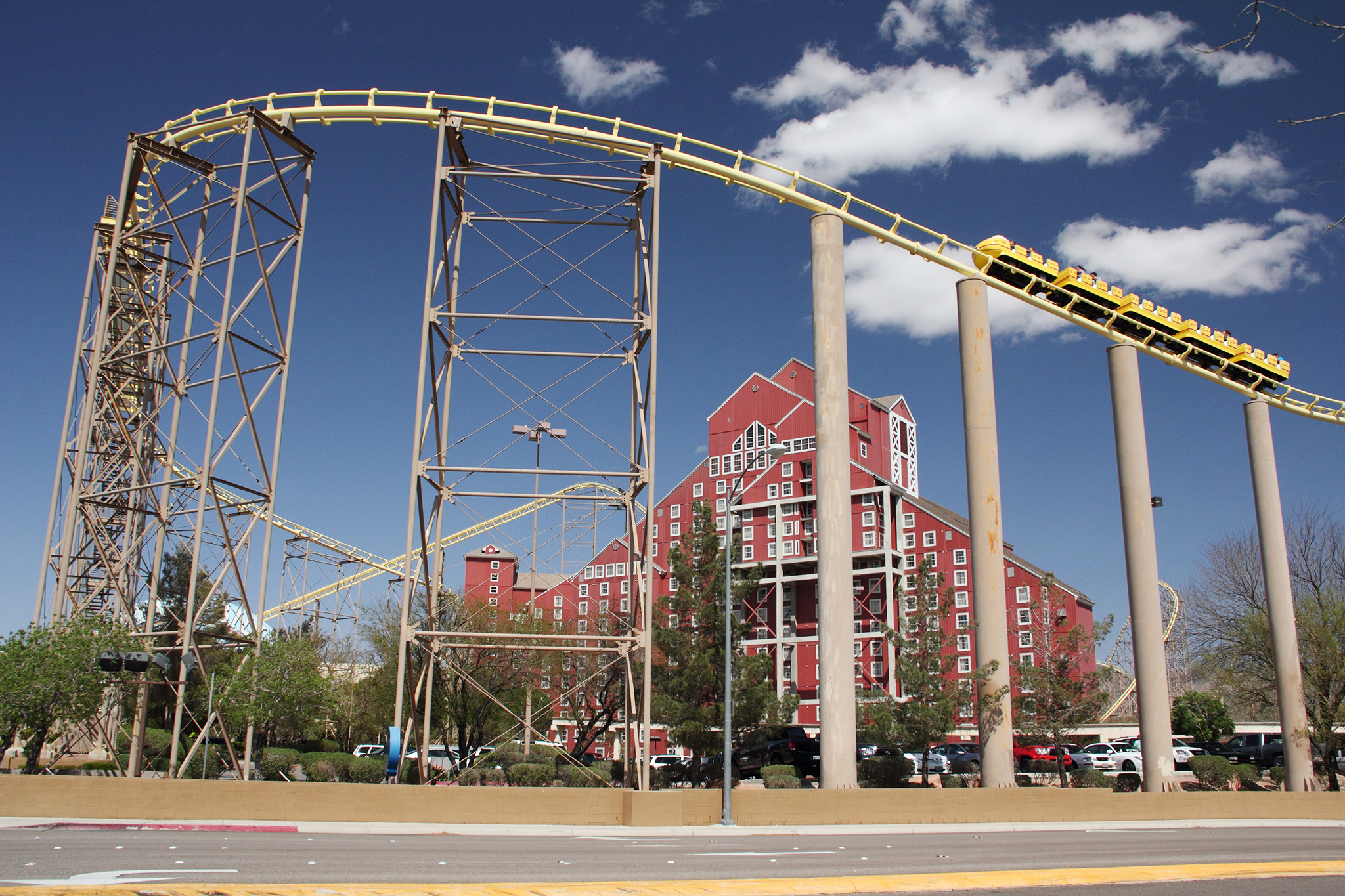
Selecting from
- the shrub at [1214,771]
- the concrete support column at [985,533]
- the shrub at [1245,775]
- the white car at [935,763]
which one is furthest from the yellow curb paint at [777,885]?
the white car at [935,763]

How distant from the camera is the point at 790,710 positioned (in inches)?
1286

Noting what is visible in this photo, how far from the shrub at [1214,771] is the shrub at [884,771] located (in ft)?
39.1

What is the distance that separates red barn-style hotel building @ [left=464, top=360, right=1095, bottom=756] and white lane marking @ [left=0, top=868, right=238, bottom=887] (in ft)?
148

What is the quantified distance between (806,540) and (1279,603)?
34.7 meters

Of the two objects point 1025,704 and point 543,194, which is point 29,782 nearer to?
point 543,194

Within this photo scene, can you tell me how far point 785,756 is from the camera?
3559 cm

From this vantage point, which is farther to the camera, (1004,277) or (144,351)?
(1004,277)

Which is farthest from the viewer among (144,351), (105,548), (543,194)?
(105,548)

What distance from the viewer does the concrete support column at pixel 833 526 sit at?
23703 millimetres

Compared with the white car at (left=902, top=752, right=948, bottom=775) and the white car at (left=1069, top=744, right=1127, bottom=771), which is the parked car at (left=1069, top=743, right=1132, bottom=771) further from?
the white car at (left=902, top=752, right=948, bottom=775)

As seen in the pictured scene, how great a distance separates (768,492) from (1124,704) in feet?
112

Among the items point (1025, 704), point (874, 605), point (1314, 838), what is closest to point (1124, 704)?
point (874, 605)

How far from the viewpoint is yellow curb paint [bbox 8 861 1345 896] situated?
773 cm

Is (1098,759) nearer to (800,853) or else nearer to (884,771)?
(884,771)
